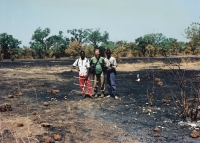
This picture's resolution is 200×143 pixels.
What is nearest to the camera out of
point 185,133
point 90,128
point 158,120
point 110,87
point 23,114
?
point 185,133

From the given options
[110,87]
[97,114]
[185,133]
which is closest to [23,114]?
[97,114]

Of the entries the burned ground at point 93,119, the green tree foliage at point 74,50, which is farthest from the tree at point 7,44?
the burned ground at point 93,119

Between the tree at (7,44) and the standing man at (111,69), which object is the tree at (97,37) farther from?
the standing man at (111,69)

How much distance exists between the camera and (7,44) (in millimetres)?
45719

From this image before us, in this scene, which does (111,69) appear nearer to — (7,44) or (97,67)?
(97,67)

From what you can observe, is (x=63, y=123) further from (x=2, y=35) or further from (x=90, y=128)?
(x=2, y=35)

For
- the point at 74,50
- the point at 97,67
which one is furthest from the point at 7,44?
the point at 97,67

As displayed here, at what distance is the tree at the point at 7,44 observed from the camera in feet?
141

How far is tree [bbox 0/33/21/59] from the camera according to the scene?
42844mm

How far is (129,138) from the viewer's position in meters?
5.35

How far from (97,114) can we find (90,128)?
1.25 m

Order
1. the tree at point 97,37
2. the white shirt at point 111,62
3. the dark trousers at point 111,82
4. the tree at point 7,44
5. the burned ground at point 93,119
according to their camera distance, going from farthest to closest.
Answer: the tree at point 97,37, the tree at point 7,44, the dark trousers at point 111,82, the white shirt at point 111,62, the burned ground at point 93,119

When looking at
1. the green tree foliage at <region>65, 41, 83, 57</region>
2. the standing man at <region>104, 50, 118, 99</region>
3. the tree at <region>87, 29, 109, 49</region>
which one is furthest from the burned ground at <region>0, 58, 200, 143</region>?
the tree at <region>87, 29, 109, 49</region>

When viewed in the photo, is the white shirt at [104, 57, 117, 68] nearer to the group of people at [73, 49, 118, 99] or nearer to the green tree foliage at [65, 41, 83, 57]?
the group of people at [73, 49, 118, 99]
